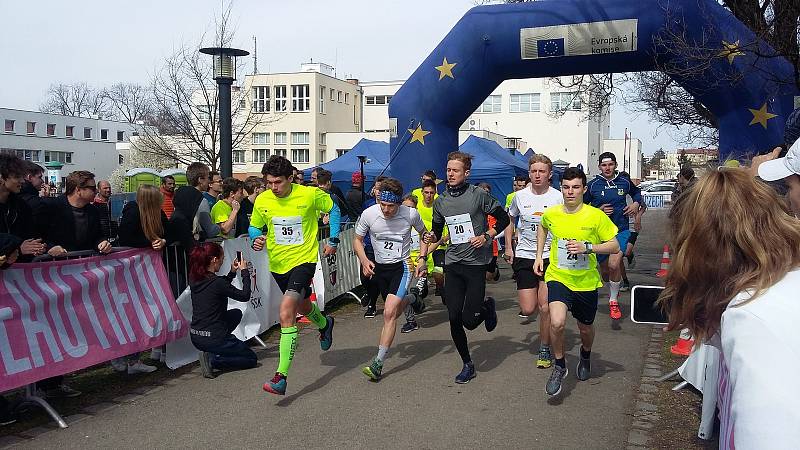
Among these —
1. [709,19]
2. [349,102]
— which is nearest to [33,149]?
[349,102]

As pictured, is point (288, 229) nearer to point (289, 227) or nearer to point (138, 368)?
point (289, 227)

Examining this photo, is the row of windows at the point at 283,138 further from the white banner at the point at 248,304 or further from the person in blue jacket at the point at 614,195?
the white banner at the point at 248,304

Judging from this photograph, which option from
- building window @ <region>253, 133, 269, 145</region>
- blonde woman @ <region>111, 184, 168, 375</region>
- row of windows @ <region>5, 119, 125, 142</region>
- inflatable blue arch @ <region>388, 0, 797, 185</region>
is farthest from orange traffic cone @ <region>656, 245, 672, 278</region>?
row of windows @ <region>5, 119, 125, 142</region>

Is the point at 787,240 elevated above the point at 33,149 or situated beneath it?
situated beneath

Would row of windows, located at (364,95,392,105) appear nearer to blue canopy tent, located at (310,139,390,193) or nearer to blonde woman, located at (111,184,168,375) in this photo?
blue canopy tent, located at (310,139,390,193)

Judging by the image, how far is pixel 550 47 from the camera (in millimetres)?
11547

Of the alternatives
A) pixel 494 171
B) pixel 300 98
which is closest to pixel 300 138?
pixel 300 98

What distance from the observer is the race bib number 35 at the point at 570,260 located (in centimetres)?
597

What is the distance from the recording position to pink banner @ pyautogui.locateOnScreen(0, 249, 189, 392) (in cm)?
518

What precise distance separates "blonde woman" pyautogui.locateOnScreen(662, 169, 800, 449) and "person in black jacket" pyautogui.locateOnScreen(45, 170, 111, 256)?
5.85 m

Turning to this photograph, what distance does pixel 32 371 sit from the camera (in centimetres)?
520

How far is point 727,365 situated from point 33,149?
245ft

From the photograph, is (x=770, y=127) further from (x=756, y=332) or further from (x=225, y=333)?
(x=756, y=332)

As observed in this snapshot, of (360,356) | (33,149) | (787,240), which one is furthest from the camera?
(33,149)
